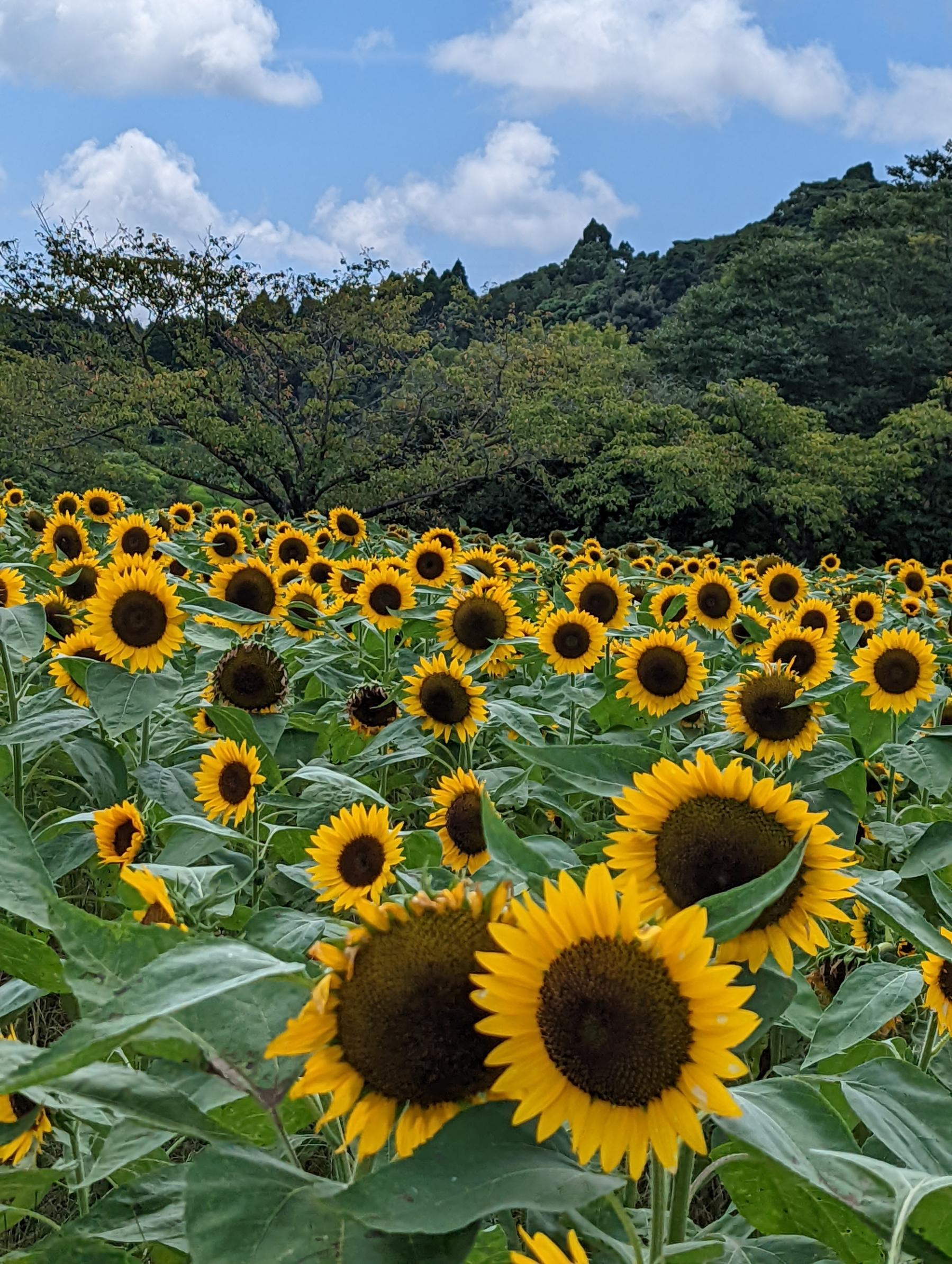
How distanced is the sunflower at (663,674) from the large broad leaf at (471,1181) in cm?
→ 235

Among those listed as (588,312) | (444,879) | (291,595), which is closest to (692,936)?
(444,879)

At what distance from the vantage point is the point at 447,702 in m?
2.87

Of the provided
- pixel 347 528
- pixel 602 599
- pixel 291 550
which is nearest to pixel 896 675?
pixel 602 599

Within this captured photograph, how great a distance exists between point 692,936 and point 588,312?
39.9 meters

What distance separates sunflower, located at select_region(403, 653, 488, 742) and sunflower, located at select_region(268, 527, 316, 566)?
7.59 feet

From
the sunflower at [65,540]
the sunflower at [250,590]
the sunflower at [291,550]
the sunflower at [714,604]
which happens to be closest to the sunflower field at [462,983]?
the sunflower at [250,590]

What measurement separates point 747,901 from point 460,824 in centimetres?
144

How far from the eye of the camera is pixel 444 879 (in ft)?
4.40

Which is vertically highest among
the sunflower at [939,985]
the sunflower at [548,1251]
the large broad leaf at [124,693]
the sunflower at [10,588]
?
the sunflower at [10,588]

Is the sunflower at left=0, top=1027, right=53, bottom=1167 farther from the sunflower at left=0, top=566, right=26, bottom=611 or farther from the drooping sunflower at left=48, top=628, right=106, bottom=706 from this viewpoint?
the sunflower at left=0, top=566, right=26, bottom=611

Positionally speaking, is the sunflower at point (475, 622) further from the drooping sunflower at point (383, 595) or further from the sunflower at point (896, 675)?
the sunflower at point (896, 675)

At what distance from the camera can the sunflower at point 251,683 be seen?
263cm

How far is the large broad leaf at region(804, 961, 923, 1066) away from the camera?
1293 mm

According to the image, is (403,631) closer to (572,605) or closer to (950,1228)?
(572,605)
